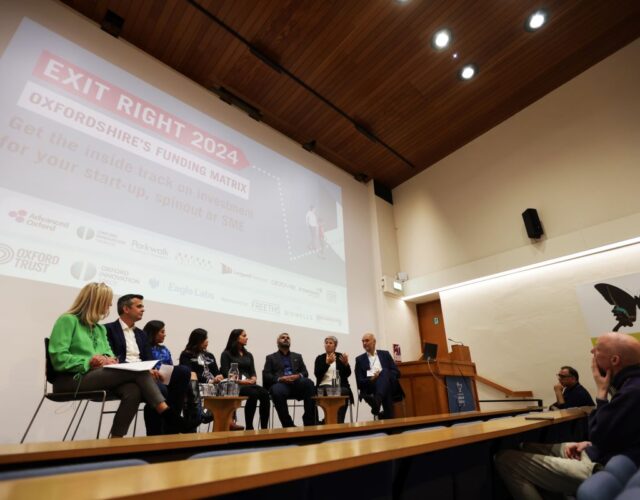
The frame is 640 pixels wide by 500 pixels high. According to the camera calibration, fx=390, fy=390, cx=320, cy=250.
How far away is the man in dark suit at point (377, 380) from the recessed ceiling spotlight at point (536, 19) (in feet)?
13.2

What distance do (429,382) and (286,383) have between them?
1659 millimetres

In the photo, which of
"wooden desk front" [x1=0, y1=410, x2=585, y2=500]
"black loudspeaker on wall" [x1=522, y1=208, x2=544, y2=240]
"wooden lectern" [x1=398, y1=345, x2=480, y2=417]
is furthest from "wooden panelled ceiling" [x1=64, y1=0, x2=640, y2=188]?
"wooden desk front" [x1=0, y1=410, x2=585, y2=500]

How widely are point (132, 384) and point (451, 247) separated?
208 inches

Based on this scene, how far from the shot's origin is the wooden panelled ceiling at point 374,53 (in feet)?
14.1

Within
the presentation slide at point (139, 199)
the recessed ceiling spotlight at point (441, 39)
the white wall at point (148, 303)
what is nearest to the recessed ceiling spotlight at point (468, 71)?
the recessed ceiling spotlight at point (441, 39)

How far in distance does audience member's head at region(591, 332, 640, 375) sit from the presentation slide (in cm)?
318

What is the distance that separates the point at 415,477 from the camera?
1.10m

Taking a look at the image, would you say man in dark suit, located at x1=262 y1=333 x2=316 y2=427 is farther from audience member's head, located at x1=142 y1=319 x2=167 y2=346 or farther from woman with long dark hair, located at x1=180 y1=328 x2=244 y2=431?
audience member's head, located at x1=142 y1=319 x2=167 y2=346

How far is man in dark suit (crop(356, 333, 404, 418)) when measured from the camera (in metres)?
3.67

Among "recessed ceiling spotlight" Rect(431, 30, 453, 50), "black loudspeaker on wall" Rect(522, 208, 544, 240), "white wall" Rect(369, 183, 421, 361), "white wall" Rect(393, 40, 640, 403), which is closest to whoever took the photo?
"recessed ceiling spotlight" Rect(431, 30, 453, 50)

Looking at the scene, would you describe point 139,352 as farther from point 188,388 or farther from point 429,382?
point 429,382

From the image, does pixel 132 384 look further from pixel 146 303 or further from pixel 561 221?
pixel 561 221

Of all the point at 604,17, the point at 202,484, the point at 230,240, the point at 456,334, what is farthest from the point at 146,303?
the point at 604,17

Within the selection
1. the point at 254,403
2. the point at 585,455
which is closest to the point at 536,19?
the point at 585,455
